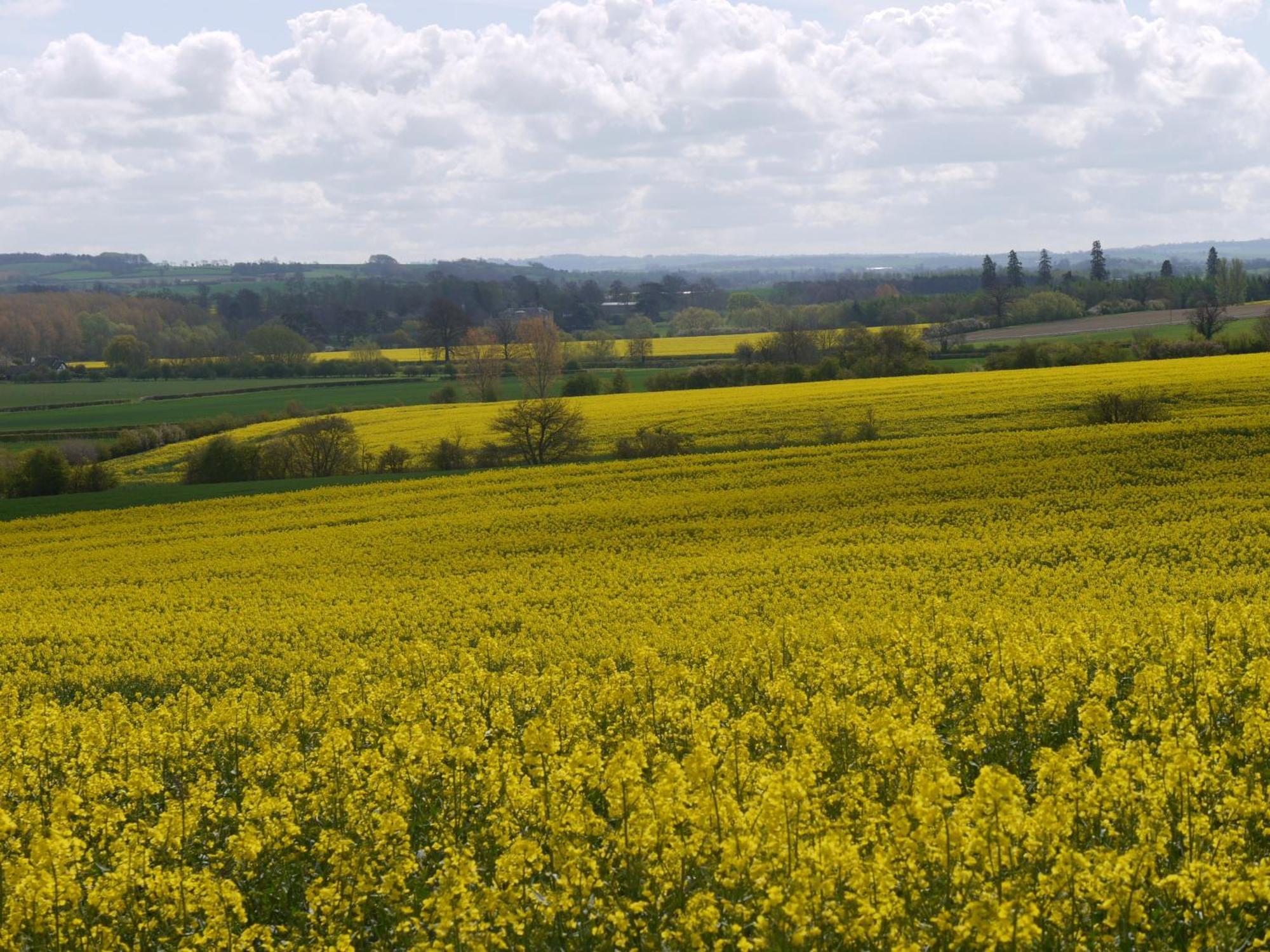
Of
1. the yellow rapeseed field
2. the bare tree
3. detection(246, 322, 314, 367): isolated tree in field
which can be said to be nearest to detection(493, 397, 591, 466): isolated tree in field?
the yellow rapeseed field

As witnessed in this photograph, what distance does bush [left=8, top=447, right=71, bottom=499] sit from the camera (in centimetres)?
4300

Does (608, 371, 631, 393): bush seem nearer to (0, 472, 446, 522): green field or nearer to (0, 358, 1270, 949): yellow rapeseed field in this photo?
(0, 472, 446, 522): green field

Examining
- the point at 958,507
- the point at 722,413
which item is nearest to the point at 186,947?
the point at 958,507

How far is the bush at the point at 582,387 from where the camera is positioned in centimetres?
6794

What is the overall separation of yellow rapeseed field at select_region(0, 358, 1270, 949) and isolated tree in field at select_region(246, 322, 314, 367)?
71.7m

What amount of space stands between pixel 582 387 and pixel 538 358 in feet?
22.7

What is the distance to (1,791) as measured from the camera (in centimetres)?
1087

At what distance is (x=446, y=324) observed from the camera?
111m

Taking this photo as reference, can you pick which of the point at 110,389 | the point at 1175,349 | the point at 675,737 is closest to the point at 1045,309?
the point at 1175,349

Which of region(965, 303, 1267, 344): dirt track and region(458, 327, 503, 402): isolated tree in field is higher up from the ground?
region(965, 303, 1267, 344): dirt track

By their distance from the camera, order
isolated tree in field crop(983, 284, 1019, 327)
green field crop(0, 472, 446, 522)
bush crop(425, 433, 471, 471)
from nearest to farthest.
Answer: green field crop(0, 472, 446, 522) < bush crop(425, 433, 471, 471) < isolated tree in field crop(983, 284, 1019, 327)

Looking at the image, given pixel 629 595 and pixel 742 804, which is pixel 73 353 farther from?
pixel 742 804

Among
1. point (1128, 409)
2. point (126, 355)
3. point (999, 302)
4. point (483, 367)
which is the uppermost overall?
point (999, 302)

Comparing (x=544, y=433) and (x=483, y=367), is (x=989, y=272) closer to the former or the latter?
(x=483, y=367)
